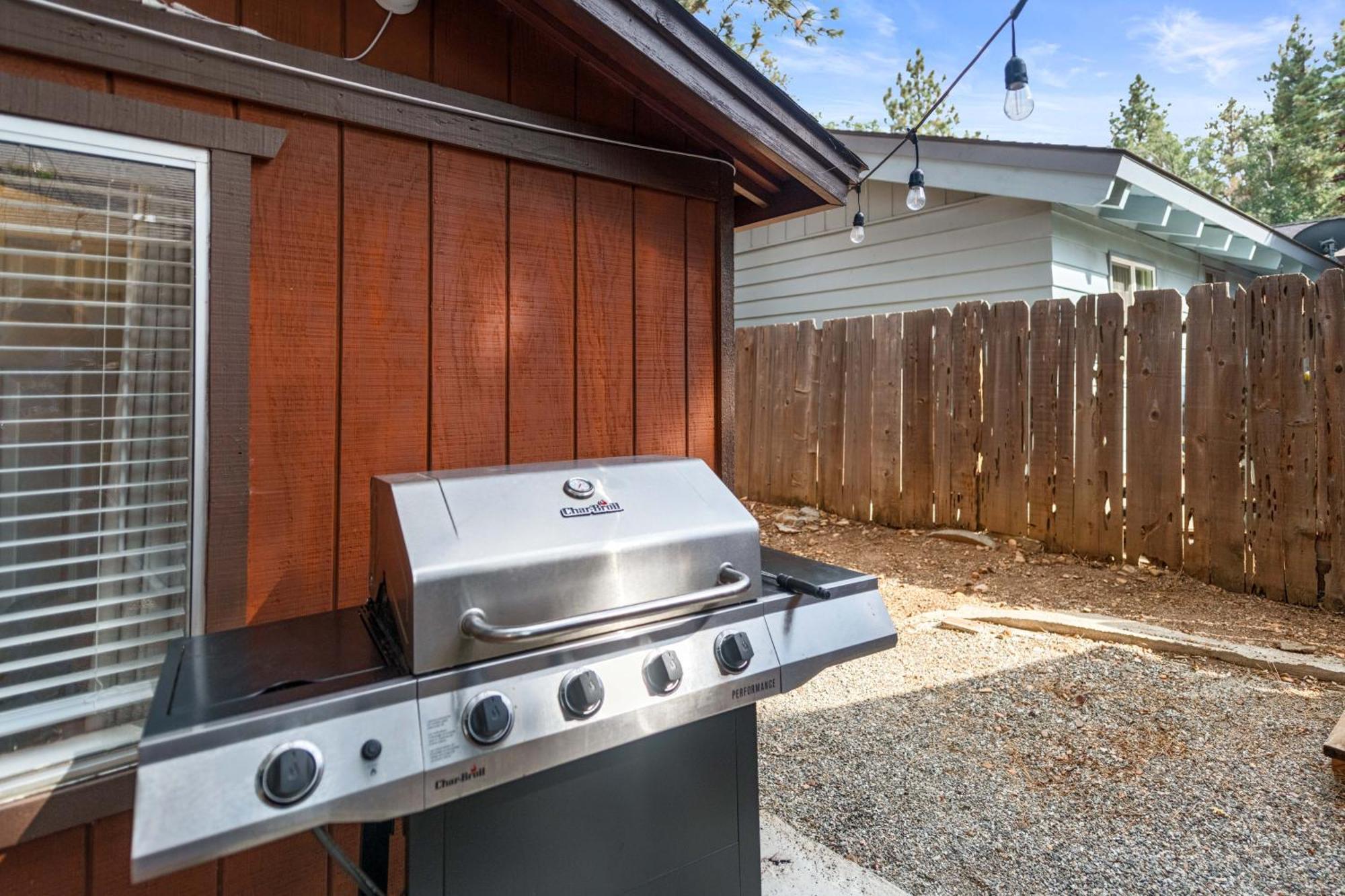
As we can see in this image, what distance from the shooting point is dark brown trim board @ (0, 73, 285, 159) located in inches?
48.2

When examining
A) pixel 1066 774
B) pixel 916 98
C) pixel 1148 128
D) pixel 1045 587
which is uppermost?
pixel 1148 128

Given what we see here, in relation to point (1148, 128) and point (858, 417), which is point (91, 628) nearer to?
point (858, 417)

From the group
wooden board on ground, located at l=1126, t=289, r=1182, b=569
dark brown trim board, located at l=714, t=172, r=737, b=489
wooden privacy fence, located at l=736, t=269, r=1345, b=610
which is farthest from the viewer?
wooden board on ground, located at l=1126, t=289, r=1182, b=569

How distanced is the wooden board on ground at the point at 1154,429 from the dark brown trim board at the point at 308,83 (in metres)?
3.52

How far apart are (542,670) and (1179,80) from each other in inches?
1364

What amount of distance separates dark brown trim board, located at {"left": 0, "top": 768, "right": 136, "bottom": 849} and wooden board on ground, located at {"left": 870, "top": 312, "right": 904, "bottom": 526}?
497cm

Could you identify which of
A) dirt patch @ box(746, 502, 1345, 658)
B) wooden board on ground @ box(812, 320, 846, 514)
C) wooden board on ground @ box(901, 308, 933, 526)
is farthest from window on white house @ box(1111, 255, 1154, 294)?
dirt patch @ box(746, 502, 1345, 658)

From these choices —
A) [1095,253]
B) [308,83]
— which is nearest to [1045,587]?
[1095,253]

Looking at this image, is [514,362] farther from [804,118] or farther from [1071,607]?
[1071,607]

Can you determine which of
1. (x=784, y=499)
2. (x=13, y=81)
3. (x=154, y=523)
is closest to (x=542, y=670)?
(x=154, y=523)

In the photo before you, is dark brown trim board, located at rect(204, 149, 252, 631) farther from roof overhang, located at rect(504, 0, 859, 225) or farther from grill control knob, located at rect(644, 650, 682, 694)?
grill control knob, located at rect(644, 650, 682, 694)

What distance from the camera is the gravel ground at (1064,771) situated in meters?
1.91

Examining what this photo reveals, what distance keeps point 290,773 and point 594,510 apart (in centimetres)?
60

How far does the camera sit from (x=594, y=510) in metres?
1.25
